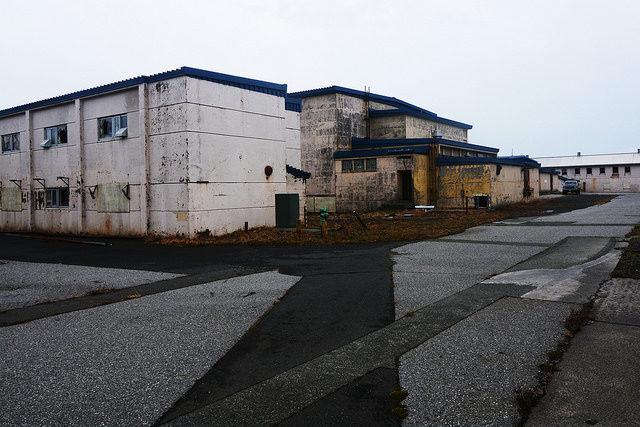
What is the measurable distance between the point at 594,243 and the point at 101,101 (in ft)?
67.5

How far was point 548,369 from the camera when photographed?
4840 mm

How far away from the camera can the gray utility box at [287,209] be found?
21758 millimetres

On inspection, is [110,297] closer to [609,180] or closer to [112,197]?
[112,197]

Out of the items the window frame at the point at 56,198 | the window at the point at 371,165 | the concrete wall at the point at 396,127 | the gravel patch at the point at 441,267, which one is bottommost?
the gravel patch at the point at 441,267

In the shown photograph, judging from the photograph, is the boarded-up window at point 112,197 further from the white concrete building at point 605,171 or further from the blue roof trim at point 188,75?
the white concrete building at point 605,171

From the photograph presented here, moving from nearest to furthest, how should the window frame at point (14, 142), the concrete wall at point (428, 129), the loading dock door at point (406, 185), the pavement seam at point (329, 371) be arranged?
the pavement seam at point (329, 371) → the window frame at point (14, 142) → the loading dock door at point (406, 185) → the concrete wall at point (428, 129)

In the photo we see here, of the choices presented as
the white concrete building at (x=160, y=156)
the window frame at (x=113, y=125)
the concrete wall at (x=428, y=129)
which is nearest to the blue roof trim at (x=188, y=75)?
the white concrete building at (x=160, y=156)

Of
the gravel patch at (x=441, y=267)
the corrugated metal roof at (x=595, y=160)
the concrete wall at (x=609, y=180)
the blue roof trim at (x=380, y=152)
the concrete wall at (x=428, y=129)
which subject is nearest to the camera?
the gravel patch at (x=441, y=267)

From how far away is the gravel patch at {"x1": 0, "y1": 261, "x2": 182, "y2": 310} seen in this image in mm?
9496

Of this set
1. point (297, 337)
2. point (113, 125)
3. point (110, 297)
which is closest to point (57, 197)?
point (113, 125)

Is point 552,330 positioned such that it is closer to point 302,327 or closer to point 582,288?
point 582,288

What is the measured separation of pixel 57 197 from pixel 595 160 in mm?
79246

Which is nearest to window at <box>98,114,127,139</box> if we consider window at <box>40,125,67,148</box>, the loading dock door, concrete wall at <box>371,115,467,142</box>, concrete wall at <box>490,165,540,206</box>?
window at <box>40,125,67,148</box>

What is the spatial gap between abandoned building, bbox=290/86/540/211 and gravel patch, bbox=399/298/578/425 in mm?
25953
